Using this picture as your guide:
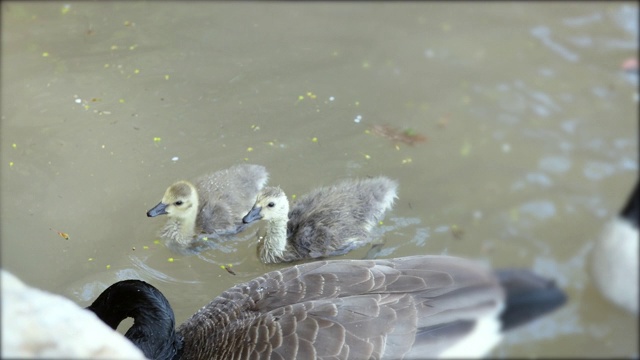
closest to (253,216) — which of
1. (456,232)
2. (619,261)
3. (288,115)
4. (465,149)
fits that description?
(288,115)

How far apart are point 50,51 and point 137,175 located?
139 centimetres

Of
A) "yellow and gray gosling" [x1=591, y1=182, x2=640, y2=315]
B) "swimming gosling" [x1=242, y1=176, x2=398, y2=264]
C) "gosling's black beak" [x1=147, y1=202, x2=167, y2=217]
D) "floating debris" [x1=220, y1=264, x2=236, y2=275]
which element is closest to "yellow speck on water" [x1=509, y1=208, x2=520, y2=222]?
"yellow and gray gosling" [x1=591, y1=182, x2=640, y2=315]

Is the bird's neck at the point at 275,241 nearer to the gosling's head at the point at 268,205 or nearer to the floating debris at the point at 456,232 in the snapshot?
the gosling's head at the point at 268,205

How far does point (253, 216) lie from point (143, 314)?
851 mm

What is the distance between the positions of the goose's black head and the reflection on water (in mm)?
516

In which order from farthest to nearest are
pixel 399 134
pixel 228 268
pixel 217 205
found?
pixel 399 134 < pixel 217 205 < pixel 228 268

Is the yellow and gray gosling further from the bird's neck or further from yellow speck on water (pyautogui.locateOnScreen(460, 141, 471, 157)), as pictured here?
the bird's neck

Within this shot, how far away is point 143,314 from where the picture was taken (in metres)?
2.47

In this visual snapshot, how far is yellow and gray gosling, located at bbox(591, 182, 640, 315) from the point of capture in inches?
44.8

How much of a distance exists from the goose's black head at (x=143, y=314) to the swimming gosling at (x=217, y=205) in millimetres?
823

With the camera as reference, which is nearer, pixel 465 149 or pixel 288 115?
pixel 465 149

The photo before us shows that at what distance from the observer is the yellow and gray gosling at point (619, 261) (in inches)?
44.8

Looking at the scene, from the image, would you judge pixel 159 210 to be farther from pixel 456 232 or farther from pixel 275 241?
pixel 456 232

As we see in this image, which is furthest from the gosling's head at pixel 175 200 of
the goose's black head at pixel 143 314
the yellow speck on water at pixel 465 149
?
the yellow speck on water at pixel 465 149
